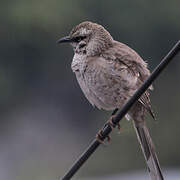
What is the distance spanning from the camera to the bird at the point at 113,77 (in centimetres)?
565

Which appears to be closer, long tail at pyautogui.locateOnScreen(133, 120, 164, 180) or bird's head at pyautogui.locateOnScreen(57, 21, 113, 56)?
long tail at pyautogui.locateOnScreen(133, 120, 164, 180)

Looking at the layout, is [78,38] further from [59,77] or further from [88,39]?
[59,77]

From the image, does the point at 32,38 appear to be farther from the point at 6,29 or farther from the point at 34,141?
the point at 34,141

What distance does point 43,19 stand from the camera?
23.7 metres

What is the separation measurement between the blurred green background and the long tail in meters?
12.5

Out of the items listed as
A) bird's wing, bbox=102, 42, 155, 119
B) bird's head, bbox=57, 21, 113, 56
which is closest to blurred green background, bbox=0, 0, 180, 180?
bird's head, bbox=57, 21, 113, 56

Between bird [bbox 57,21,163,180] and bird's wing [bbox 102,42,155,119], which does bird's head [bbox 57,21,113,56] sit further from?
bird's wing [bbox 102,42,155,119]

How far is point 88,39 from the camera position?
6125 mm

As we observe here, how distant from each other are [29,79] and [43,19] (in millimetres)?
2014

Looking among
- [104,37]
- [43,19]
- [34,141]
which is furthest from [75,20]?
[104,37]

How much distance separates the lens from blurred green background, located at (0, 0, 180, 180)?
65.9ft

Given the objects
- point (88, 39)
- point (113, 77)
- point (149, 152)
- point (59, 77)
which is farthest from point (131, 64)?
point (59, 77)

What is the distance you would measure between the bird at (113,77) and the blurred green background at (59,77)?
41.1ft

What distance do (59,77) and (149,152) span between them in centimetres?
1679
